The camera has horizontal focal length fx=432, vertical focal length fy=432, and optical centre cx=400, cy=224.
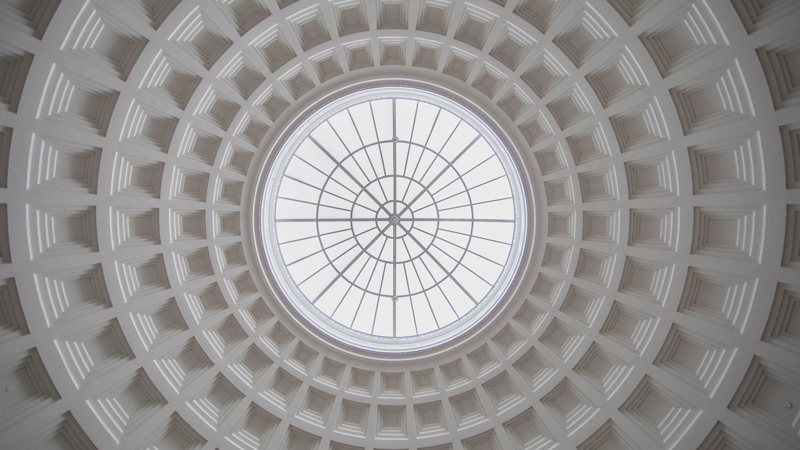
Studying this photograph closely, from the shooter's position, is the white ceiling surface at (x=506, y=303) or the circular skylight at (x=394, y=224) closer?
the white ceiling surface at (x=506, y=303)

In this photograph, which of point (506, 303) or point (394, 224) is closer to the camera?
point (506, 303)

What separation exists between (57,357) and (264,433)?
8.12 meters

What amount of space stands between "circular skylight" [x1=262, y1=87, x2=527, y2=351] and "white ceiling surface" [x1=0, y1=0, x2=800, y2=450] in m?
1.46

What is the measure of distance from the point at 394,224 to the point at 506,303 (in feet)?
20.3

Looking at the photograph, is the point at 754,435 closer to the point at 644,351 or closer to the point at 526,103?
the point at 644,351

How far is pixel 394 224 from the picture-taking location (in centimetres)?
2042

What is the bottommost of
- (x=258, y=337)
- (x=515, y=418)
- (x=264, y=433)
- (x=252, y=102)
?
(x=264, y=433)

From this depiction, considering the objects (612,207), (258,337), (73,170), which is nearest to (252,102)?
(73,170)

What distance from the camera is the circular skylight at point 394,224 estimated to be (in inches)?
755

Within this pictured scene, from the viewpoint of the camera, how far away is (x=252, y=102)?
52.1ft

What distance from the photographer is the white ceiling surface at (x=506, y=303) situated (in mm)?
12320

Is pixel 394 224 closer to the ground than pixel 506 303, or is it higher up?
higher up

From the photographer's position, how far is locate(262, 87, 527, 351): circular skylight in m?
19.2

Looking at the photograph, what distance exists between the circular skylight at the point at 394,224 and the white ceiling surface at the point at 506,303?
146 centimetres
